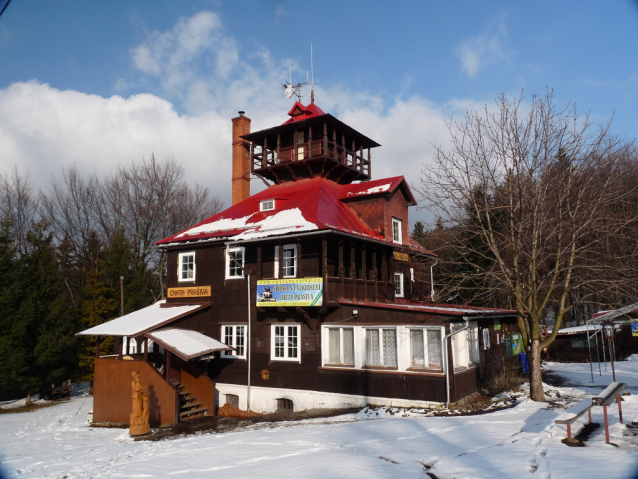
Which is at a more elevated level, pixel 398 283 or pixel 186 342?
pixel 398 283

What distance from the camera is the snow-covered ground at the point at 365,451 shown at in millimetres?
8211

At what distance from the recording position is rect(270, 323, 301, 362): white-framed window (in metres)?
18.9

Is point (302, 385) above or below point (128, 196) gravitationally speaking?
below

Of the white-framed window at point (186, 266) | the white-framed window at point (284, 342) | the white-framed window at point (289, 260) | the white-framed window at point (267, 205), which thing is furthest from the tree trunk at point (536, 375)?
the white-framed window at point (186, 266)

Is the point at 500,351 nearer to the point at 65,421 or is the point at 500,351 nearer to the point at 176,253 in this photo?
the point at 176,253

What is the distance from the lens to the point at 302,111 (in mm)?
27172

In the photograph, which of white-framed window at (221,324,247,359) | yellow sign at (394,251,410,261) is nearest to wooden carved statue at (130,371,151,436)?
white-framed window at (221,324,247,359)

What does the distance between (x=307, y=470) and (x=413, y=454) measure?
2344 millimetres

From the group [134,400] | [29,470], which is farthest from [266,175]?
[29,470]

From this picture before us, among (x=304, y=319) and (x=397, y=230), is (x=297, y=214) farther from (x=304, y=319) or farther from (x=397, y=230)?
(x=397, y=230)

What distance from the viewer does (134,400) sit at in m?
14.9

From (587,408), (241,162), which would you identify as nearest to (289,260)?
(241,162)

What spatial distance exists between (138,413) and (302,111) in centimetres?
1871

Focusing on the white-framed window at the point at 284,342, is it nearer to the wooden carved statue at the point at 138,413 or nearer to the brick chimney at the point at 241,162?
the wooden carved statue at the point at 138,413
